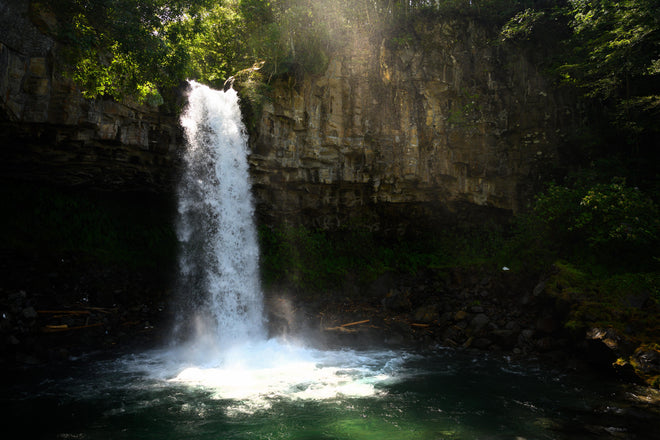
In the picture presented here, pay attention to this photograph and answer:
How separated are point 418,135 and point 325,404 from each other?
12525 mm

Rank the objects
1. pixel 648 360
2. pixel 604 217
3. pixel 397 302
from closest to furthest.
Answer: pixel 648 360 → pixel 604 217 → pixel 397 302

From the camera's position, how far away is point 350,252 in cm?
1731

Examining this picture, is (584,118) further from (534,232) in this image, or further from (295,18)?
(295,18)

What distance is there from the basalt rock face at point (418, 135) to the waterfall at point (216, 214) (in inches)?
57.4

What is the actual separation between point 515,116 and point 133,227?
701 inches

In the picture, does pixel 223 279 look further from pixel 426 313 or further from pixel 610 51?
pixel 610 51

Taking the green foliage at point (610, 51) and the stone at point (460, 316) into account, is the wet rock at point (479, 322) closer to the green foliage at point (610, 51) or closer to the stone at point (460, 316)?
the stone at point (460, 316)

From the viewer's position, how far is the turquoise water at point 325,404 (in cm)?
644

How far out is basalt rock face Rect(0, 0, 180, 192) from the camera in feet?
31.3

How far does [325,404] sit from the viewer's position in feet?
25.0

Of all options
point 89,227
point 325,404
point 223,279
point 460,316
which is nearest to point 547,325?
point 460,316

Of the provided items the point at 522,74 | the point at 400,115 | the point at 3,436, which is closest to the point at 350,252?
the point at 400,115

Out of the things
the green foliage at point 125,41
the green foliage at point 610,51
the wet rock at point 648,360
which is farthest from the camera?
the green foliage at point 610,51

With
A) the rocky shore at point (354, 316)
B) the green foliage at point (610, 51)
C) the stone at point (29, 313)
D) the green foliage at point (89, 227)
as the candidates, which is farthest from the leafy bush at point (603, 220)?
the stone at point (29, 313)
